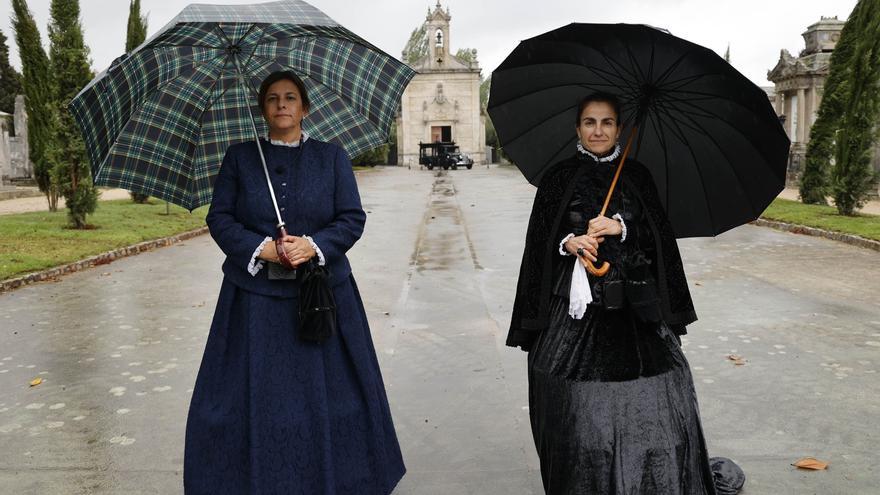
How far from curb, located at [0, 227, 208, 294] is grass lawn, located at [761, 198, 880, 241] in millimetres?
12098

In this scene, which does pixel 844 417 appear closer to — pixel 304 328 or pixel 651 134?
pixel 651 134

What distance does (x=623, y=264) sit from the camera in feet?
9.93

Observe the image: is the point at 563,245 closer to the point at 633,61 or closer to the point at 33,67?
the point at 633,61

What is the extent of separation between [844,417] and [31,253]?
10963mm

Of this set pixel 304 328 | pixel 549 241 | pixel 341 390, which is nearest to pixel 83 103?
pixel 304 328

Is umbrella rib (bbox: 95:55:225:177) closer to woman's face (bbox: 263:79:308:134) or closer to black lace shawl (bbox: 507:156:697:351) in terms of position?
woman's face (bbox: 263:79:308:134)

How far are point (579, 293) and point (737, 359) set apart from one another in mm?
3499

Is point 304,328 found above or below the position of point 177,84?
below

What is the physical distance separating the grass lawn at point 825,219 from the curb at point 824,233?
15 cm

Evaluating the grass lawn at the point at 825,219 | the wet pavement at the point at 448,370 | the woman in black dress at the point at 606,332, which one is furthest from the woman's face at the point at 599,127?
the grass lawn at the point at 825,219

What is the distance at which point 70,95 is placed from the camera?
1478cm

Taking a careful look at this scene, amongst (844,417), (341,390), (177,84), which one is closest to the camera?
(341,390)

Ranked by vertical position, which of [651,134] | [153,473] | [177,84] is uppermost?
[177,84]

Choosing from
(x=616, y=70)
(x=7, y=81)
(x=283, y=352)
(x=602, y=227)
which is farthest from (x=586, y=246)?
(x=7, y=81)
